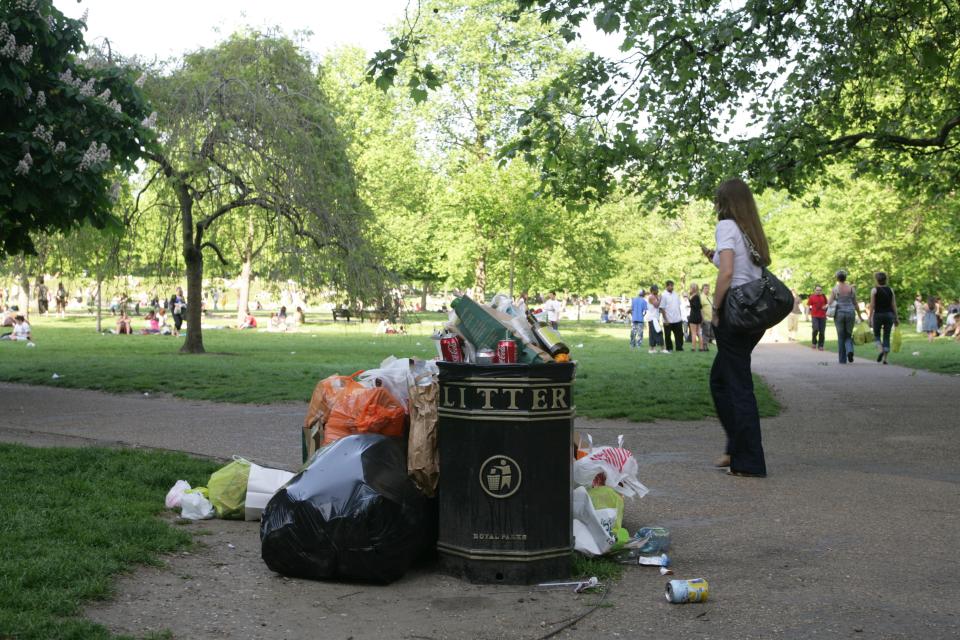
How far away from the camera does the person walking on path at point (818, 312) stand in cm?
2642

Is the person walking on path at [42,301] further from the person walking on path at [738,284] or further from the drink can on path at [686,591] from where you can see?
the drink can on path at [686,591]

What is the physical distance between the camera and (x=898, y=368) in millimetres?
19938

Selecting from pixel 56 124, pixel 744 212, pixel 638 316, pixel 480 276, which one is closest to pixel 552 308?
pixel 480 276

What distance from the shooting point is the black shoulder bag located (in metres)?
6.88

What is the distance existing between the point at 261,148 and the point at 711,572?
1587cm

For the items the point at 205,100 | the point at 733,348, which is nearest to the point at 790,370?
the point at 205,100

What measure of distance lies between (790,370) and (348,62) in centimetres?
3686

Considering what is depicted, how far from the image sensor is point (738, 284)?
7.04m

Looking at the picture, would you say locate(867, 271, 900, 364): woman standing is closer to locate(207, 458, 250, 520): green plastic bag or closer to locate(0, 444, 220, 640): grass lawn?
locate(0, 444, 220, 640): grass lawn

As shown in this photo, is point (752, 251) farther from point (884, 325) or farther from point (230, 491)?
point (884, 325)

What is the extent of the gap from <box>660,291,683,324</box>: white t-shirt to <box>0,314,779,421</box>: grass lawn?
1033 mm

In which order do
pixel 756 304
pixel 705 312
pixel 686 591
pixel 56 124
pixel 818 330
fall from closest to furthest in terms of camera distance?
pixel 686 591 → pixel 756 304 → pixel 56 124 → pixel 705 312 → pixel 818 330

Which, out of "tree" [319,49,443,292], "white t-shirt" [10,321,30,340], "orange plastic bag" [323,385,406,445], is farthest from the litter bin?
"tree" [319,49,443,292]

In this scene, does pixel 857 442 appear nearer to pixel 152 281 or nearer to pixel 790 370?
pixel 790 370
